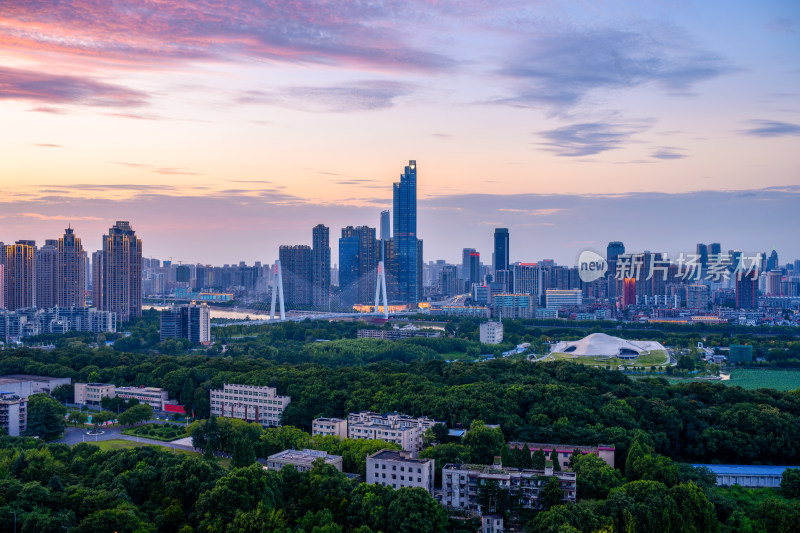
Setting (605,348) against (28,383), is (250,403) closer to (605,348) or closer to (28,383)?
(28,383)

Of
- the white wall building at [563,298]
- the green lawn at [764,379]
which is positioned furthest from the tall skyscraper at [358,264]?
the green lawn at [764,379]

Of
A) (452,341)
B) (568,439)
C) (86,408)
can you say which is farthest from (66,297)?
(568,439)

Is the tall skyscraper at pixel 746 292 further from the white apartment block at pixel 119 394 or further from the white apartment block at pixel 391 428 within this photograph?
the white apartment block at pixel 119 394

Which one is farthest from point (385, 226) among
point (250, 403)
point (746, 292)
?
point (250, 403)

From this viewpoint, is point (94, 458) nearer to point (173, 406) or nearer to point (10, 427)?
point (10, 427)

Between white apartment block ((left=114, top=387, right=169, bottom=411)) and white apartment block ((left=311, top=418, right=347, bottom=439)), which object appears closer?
white apartment block ((left=311, top=418, right=347, bottom=439))

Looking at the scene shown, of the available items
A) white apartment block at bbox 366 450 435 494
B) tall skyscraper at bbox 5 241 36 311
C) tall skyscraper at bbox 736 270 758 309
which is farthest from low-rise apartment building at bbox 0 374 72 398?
tall skyscraper at bbox 736 270 758 309

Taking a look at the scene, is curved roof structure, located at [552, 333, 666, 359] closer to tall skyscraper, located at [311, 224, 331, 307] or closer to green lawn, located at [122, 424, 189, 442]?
green lawn, located at [122, 424, 189, 442]
